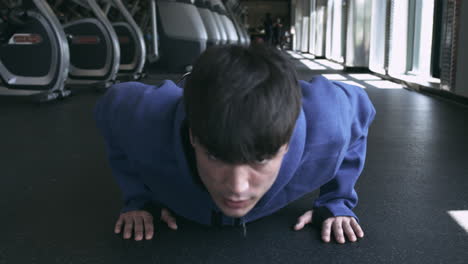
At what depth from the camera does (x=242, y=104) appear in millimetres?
574

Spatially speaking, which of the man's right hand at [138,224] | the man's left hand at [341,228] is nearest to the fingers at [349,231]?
the man's left hand at [341,228]

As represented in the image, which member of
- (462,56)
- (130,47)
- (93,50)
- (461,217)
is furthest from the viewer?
(130,47)

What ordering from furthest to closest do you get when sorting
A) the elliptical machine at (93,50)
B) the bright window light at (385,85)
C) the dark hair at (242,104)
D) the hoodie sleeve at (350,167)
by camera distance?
the bright window light at (385,85), the elliptical machine at (93,50), the hoodie sleeve at (350,167), the dark hair at (242,104)

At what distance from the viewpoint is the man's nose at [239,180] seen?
2.01 feet

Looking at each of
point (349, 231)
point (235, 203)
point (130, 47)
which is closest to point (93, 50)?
point (130, 47)

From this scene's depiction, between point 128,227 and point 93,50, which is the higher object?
point 93,50

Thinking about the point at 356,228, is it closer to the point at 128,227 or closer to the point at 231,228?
the point at 231,228

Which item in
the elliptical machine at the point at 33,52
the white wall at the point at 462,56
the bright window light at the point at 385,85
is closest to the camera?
the white wall at the point at 462,56

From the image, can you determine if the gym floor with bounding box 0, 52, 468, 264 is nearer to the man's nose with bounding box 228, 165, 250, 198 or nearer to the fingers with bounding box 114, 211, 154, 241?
the fingers with bounding box 114, 211, 154, 241

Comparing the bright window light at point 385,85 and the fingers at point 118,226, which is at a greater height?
the fingers at point 118,226

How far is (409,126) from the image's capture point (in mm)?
2152

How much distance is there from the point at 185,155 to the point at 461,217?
692 millimetres

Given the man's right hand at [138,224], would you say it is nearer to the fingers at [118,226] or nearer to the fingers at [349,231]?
the fingers at [118,226]

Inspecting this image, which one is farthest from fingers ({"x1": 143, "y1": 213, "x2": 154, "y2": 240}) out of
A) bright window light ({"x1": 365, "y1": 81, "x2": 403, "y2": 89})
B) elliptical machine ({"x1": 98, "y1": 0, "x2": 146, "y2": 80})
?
elliptical machine ({"x1": 98, "y1": 0, "x2": 146, "y2": 80})
